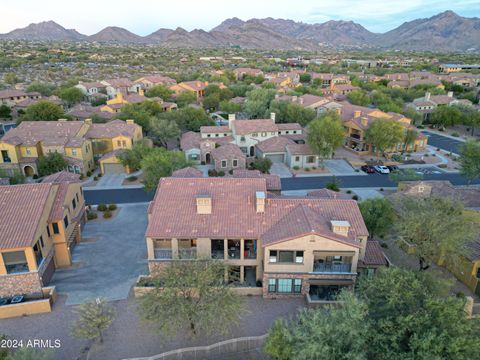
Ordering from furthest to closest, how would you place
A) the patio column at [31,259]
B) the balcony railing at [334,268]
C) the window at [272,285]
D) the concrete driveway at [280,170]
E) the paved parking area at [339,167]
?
the paved parking area at [339,167]
the concrete driveway at [280,170]
the window at [272,285]
the balcony railing at [334,268]
the patio column at [31,259]

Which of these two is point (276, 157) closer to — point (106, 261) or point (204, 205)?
point (204, 205)

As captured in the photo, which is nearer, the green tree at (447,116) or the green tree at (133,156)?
the green tree at (133,156)

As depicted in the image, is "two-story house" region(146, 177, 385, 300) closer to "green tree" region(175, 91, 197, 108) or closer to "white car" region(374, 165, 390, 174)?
"white car" region(374, 165, 390, 174)

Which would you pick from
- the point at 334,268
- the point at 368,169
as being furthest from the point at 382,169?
the point at 334,268

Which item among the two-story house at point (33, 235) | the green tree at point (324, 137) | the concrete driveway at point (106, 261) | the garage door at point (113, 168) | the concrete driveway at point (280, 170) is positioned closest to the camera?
the two-story house at point (33, 235)

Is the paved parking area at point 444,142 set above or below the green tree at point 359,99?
below

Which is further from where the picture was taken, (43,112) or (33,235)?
(43,112)

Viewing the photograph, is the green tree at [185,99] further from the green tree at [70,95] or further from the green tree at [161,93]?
the green tree at [70,95]

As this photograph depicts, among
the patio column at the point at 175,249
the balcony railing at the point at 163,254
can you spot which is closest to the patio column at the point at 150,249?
the balcony railing at the point at 163,254

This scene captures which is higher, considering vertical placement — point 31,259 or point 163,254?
point 31,259
